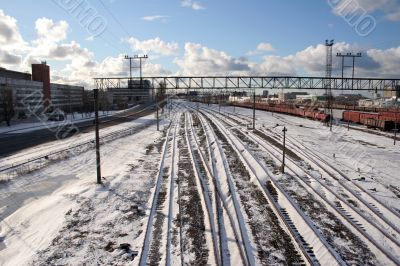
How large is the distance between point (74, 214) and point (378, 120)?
A: 1779 inches

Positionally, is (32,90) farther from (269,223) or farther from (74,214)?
(269,223)

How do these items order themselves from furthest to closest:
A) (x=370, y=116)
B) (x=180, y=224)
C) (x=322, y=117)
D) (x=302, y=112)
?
(x=302, y=112)
(x=322, y=117)
(x=370, y=116)
(x=180, y=224)

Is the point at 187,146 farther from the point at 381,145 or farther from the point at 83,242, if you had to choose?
the point at 83,242

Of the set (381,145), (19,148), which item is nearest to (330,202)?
(381,145)

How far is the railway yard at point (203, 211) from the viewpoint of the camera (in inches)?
430

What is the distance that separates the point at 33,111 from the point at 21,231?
81.9 meters

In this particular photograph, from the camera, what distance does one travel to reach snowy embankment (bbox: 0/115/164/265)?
36.2ft

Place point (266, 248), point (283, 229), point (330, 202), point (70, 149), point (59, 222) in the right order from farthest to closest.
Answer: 1. point (70, 149)
2. point (330, 202)
3. point (59, 222)
4. point (283, 229)
5. point (266, 248)

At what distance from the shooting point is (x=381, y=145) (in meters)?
34.9

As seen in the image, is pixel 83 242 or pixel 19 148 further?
pixel 19 148

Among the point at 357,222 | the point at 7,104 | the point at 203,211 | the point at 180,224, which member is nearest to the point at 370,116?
the point at 357,222

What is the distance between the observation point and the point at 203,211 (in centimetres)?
1437

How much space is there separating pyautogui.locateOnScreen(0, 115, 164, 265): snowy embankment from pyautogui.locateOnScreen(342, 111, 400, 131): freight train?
116 feet

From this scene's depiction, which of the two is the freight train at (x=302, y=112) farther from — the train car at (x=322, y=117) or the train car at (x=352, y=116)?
the train car at (x=352, y=116)
